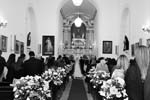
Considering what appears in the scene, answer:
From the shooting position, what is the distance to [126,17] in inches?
829

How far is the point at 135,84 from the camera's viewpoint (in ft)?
15.4

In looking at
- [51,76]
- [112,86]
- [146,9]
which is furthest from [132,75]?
[146,9]

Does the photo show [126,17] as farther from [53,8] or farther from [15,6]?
[15,6]

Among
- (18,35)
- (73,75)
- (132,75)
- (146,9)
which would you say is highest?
(146,9)

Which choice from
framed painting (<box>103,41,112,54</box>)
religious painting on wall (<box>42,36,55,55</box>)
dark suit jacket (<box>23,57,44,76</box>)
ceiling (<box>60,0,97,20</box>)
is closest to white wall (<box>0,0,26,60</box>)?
religious painting on wall (<box>42,36,55,55</box>)

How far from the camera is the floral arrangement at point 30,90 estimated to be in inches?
167

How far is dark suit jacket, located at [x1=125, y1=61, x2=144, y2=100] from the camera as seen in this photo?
182 inches

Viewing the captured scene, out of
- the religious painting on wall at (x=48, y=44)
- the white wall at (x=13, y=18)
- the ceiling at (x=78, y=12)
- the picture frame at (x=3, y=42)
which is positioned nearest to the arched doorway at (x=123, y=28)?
the religious painting on wall at (x=48, y=44)

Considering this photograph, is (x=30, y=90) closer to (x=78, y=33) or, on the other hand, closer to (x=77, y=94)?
(x=77, y=94)

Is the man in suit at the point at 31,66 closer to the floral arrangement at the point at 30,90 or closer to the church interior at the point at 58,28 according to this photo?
the floral arrangement at the point at 30,90

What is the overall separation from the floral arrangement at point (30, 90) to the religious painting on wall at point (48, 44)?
54.3ft

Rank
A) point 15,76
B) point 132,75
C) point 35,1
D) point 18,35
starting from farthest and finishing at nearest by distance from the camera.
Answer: point 35,1
point 18,35
point 15,76
point 132,75

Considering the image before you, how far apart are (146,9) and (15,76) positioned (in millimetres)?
8939

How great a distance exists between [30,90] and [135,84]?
182 cm
